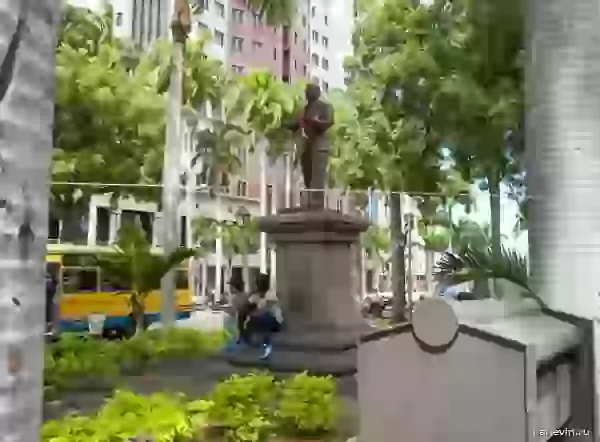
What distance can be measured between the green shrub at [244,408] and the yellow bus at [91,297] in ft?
1.66

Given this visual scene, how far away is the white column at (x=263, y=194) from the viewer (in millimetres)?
3247

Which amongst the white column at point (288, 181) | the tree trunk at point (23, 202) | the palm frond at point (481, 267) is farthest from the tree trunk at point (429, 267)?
the tree trunk at point (23, 202)

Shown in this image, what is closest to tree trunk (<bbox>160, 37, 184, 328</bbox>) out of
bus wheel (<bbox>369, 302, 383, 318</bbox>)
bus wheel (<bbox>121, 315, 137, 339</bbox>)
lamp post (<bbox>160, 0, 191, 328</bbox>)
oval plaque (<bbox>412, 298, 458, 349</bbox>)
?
lamp post (<bbox>160, 0, 191, 328</bbox>)

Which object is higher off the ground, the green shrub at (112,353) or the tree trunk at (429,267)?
the tree trunk at (429,267)

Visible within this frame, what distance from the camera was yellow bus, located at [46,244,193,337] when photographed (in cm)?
268

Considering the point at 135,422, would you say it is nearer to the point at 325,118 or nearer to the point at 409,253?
the point at 409,253

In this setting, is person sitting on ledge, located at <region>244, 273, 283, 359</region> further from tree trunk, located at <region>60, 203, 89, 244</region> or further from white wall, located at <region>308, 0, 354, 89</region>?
white wall, located at <region>308, 0, 354, 89</region>

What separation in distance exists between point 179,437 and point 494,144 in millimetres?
1974

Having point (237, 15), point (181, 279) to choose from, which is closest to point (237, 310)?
point (181, 279)

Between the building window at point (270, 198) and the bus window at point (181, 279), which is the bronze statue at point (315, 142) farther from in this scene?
the bus window at point (181, 279)

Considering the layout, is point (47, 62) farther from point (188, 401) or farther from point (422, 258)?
point (422, 258)

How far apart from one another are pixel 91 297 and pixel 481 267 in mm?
1560

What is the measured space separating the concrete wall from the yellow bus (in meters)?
1.18

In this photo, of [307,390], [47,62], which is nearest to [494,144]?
[307,390]
